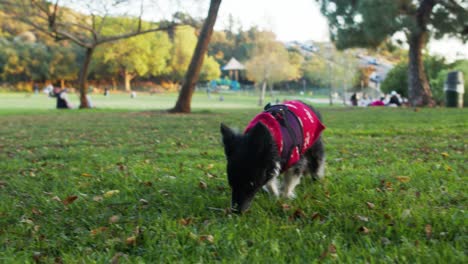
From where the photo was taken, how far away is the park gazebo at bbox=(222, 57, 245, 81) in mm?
80450

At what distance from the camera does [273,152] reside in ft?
12.2

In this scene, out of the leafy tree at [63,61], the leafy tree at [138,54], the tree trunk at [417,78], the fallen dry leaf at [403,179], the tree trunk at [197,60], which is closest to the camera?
the fallen dry leaf at [403,179]

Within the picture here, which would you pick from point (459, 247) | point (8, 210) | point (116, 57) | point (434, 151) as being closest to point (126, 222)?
point (8, 210)

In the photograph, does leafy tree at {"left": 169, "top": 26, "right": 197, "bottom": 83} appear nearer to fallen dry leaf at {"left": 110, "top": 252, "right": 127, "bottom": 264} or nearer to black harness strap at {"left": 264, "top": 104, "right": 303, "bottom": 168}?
black harness strap at {"left": 264, "top": 104, "right": 303, "bottom": 168}

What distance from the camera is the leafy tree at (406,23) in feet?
69.6

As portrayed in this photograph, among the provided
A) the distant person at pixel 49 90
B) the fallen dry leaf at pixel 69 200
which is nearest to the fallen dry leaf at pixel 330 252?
the fallen dry leaf at pixel 69 200

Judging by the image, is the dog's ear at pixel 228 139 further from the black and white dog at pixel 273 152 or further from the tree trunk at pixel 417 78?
the tree trunk at pixel 417 78

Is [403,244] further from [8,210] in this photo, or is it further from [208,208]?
[8,210]

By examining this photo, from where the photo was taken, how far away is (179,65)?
73438 mm

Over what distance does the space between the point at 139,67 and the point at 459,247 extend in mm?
66581

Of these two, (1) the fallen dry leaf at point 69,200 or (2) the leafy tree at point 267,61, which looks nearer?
(1) the fallen dry leaf at point 69,200

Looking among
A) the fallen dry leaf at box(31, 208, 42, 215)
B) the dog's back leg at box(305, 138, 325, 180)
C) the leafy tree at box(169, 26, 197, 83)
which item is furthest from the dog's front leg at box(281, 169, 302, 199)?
the leafy tree at box(169, 26, 197, 83)

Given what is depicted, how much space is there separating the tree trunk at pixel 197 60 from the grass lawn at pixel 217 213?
41.8 feet

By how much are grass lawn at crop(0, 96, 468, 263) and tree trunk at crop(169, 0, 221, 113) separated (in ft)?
41.8
